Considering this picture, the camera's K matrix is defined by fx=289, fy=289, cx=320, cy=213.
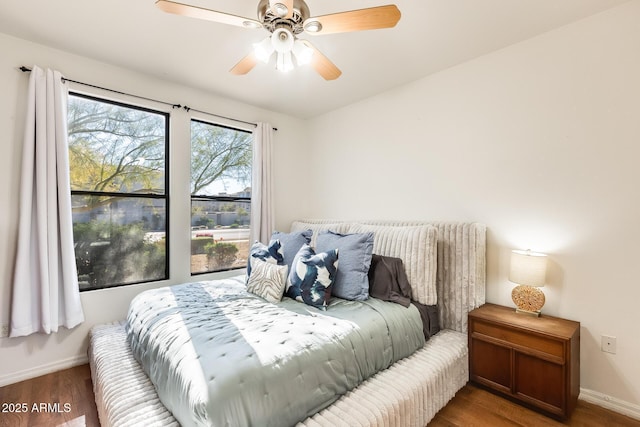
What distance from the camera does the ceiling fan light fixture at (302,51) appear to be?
170cm

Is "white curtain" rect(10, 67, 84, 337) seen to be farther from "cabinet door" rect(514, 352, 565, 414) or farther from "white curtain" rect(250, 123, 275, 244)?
"cabinet door" rect(514, 352, 565, 414)

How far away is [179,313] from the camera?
1825mm

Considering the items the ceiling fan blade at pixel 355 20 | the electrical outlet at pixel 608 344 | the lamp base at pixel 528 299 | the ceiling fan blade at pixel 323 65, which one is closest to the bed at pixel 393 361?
the lamp base at pixel 528 299

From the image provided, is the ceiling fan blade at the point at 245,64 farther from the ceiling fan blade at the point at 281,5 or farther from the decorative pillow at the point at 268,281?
the decorative pillow at the point at 268,281

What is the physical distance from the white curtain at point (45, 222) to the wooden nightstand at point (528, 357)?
3141 mm

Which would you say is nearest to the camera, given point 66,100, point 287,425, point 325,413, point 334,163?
point 287,425

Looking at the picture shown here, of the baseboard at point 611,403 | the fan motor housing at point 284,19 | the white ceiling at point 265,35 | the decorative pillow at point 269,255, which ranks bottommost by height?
the baseboard at point 611,403

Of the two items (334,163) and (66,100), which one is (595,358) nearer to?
(334,163)

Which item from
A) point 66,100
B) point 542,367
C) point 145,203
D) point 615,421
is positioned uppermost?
point 66,100

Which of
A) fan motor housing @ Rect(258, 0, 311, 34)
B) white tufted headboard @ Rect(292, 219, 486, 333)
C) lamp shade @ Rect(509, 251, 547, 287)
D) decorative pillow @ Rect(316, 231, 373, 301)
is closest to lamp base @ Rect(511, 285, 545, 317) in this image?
lamp shade @ Rect(509, 251, 547, 287)

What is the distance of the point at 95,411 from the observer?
1854 millimetres

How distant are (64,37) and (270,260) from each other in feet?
7.57

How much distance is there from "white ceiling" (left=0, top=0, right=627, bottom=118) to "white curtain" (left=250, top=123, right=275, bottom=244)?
71 centimetres

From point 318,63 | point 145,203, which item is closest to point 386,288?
point 318,63
